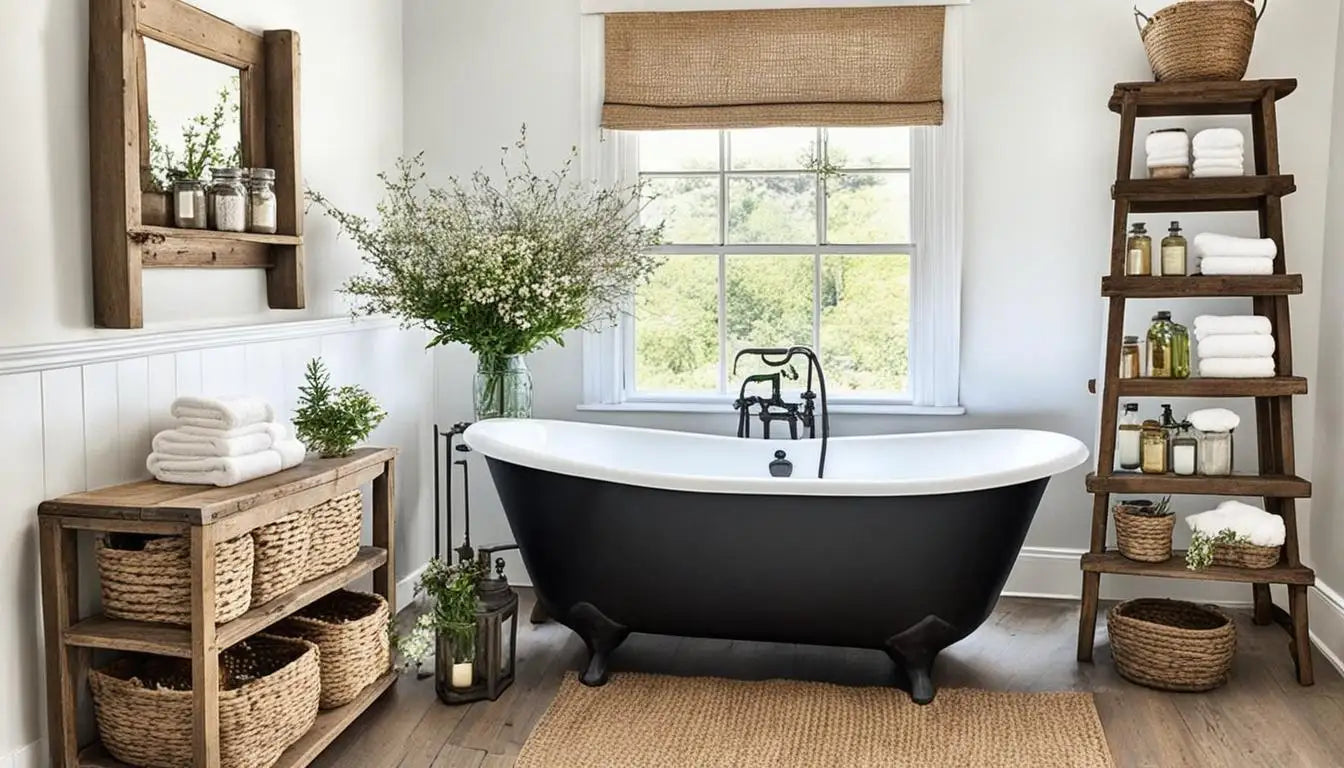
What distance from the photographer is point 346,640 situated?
2.79 metres

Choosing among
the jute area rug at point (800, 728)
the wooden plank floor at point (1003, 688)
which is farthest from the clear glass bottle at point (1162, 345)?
the jute area rug at point (800, 728)

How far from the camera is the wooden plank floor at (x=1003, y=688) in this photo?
107 inches

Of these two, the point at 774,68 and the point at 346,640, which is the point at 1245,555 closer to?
the point at 774,68

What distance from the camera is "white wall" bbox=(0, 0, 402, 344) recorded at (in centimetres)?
223

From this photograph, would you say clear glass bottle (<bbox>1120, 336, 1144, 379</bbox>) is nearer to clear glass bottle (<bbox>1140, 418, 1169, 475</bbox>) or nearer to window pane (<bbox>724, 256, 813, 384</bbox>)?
clear glass bottle (<bbox>1140, 418, 1169, 475</bbox>)

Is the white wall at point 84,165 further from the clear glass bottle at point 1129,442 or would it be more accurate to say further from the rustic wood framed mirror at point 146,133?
the clear glass bottle at point 1129,442

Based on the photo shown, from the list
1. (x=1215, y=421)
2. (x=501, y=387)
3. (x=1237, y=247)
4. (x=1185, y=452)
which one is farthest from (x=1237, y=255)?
(x=501, y=387)

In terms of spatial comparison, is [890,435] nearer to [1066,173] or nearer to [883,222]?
[883,222]

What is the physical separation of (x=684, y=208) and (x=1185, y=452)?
1.91 metres

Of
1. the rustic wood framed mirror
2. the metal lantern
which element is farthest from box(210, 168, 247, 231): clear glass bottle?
the metal lantern

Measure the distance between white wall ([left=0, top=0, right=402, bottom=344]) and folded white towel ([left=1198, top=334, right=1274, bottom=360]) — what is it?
2666 millimetres

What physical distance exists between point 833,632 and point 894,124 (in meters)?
1.84

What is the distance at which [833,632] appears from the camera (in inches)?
118

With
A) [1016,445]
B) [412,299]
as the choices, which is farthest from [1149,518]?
[412,299]
